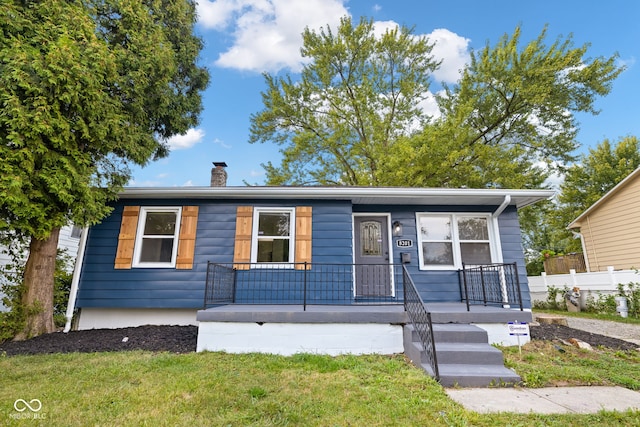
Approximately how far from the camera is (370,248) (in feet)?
21.4

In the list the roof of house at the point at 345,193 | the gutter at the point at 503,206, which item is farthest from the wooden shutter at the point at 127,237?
the gutter at the point at 503,206

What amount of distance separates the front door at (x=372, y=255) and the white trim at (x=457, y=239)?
2.18ft

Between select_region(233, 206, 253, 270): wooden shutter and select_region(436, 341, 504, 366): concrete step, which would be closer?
select_region(436, 341, 504, 366): concrete step

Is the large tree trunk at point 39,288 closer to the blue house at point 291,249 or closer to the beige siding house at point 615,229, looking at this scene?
the blue house at point 291,249

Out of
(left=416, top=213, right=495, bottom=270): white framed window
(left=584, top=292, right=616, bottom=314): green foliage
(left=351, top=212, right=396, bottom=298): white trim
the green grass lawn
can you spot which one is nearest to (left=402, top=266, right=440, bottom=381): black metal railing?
the green grass lawn

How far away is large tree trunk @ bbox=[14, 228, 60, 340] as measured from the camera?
205 inches

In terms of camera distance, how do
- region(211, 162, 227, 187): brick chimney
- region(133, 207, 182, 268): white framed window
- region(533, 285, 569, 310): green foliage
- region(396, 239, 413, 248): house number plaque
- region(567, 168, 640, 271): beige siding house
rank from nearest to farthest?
1. region(133, 207, 182, 268): white framed window
2. region(396, 239, 413, 248): house number plaque
3. region(211, 162, 227, 187): brick chimney
4. region(567, 168, 640, 271): beige siding house
5. region(533, 285, 569, 310): green foliage

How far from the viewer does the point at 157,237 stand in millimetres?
6242

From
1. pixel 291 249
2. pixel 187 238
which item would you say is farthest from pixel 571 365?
pixel 187 238

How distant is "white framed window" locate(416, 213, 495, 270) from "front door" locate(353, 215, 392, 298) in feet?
2.38

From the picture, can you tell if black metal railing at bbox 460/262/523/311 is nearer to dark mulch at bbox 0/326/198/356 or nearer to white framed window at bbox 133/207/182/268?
dark mulch at bbox 0/326/198/356

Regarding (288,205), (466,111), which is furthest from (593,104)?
(288,205)

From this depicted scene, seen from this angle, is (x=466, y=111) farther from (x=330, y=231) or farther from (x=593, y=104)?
(x=330, y=231)

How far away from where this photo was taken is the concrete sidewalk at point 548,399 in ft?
8.60
